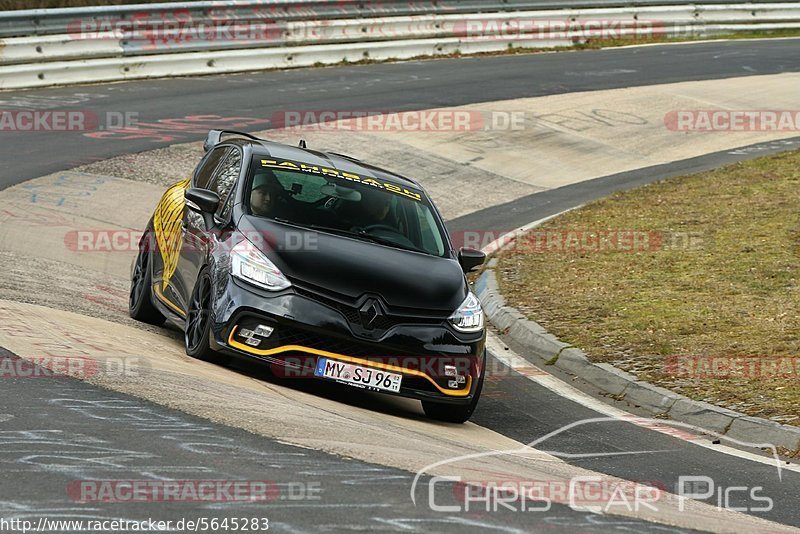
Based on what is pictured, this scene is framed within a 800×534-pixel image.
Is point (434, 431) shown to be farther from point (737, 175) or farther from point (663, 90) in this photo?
point (663, 90)

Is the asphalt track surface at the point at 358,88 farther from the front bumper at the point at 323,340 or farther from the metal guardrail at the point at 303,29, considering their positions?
the front bumper at the point at 323,340

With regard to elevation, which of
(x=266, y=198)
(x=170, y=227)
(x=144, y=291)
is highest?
(x=266, y=198)

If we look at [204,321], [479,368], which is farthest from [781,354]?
[204,321]

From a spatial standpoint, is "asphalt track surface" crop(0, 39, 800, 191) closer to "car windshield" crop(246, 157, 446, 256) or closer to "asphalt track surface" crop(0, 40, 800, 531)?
"asphalt track surface" crop(0, 40, 800, 531)

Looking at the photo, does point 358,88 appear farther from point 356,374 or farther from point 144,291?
point 356,374

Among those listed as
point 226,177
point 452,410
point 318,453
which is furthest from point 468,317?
point 318,453

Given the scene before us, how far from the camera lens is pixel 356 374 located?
340 inches

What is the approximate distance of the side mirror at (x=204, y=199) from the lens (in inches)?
383

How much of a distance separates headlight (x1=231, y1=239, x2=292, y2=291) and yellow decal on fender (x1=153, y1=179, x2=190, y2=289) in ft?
4.70

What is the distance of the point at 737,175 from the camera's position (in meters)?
19.3

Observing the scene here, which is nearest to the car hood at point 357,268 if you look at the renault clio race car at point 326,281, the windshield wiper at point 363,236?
the renault clio race car at point 326,281

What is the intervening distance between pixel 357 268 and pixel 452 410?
4.01 ft

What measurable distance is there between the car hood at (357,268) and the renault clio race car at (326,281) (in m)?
0.01

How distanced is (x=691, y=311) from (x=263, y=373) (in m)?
4.74
